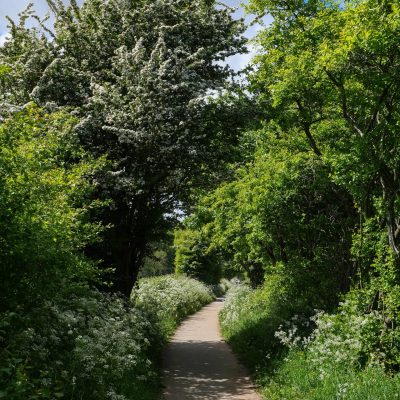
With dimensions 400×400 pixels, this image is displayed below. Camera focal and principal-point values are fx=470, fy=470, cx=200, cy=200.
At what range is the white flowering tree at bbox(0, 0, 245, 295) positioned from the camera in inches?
497

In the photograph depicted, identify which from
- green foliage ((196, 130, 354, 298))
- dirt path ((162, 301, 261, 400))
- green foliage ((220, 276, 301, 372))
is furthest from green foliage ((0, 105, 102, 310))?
green foliage ((196, 130, 354, 298))

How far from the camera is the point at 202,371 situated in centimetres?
1280

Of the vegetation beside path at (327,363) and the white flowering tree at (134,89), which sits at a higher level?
the white flowering tree at (134,89)

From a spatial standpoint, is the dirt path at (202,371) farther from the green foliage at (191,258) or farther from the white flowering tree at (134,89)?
the green foliage at (191,258)

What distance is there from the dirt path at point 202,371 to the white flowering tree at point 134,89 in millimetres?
3026

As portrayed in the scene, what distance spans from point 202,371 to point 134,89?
784cm

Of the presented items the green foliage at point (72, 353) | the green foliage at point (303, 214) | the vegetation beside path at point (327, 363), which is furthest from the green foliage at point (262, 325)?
the green foliage at point (72, 353)

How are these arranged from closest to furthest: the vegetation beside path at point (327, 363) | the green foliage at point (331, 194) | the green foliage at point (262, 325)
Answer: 1. the vegetation beside path at point (327, 363)
2. the green foliage at point (331, 194)
3. the green foliage at point (262, 325)

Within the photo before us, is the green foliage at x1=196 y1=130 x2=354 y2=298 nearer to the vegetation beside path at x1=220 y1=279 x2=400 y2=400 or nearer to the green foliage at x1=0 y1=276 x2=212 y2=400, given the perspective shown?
the vegetation beside path at x1=220 y1=279 x2=400 y2=400

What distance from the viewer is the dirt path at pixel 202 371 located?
1047 centimetres

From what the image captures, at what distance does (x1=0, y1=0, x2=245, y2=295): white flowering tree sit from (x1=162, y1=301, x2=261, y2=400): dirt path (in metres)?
3.03

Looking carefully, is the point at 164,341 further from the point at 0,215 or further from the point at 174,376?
the point at 0,215

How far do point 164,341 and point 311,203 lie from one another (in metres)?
7.07

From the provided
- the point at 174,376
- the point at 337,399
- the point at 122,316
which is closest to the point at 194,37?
the point at 122,316
